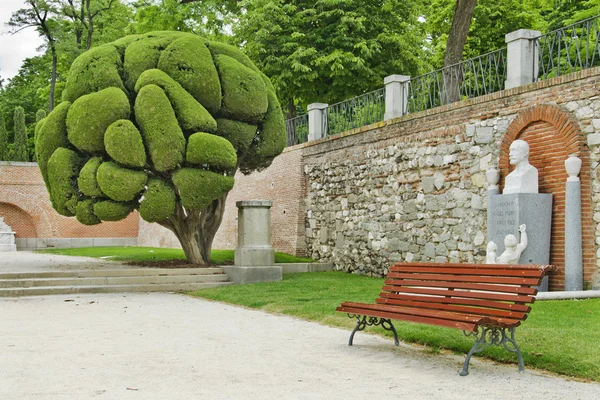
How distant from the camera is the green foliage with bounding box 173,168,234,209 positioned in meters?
12.8

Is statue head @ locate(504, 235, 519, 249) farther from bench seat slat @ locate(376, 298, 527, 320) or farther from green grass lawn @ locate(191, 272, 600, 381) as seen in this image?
bench seat slat @ locate(376, 298, 527, 320)

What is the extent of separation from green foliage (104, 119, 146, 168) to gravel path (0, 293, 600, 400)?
4379 millimetres

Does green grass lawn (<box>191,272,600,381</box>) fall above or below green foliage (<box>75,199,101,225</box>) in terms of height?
below

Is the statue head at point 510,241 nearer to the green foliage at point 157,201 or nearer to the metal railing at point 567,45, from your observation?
the metal railing at point 567,45

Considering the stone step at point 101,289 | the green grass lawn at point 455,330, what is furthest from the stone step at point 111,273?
the green grass lawn at point 455,330

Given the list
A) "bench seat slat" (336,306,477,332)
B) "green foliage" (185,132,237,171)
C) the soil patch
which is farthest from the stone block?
"bench seat slat" (336,306,477,332)

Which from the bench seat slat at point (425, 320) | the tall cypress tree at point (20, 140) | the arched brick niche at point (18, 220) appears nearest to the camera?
the bench seat slat at point (425, 320)

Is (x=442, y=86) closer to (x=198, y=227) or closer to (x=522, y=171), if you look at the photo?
(x=522, y=171)

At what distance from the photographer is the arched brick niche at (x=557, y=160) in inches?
388

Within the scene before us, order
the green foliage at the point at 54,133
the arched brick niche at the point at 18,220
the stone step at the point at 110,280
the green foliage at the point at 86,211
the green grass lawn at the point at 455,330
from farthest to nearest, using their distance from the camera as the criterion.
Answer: the arched brick niche at the point at 18,220, the green foliage at the point at 54,133, the green foliage at the point at 86,211, the stone step at the point at 110,280, the green grass lawn at the point at 455,330

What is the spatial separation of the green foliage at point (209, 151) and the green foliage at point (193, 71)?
2.91 ft

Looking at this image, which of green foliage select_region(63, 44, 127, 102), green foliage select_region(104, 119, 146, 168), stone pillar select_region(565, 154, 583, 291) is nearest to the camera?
stone pillar select_region(565, 154, 583, 291)

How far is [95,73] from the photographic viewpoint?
13203 mm

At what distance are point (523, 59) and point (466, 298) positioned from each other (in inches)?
263
